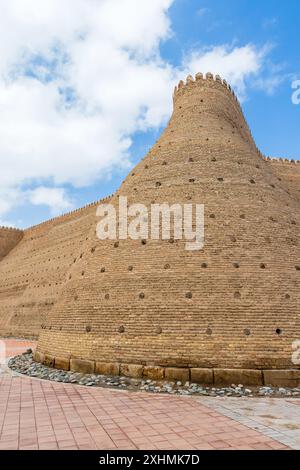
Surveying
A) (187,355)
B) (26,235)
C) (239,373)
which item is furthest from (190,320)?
(26,235)

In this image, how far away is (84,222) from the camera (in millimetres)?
25391

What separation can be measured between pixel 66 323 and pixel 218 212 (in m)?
5.31

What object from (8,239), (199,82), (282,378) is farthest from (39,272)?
(282,378)

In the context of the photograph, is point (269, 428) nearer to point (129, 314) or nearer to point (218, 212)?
point (129, 314)

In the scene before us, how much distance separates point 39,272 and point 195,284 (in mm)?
18856

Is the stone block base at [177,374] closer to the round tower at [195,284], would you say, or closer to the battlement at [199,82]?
the round tower at [195,284]

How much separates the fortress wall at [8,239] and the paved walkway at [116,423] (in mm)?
28301

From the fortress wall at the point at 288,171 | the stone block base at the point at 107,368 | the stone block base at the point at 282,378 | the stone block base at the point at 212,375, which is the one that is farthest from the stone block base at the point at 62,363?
the fortress wall at the point at 288,171

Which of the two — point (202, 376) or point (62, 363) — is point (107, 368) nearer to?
point (62, 363)

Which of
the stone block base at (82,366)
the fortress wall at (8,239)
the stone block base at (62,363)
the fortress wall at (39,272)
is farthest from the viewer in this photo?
the fortress wall at (8,239)

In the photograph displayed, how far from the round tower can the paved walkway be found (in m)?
1.27

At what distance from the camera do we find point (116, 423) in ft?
18.9

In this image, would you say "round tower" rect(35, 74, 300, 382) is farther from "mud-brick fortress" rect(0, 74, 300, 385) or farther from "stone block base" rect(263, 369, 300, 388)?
"stone block base" rect(263, 369, 300, 388)

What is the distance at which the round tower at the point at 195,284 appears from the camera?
8484 mm
